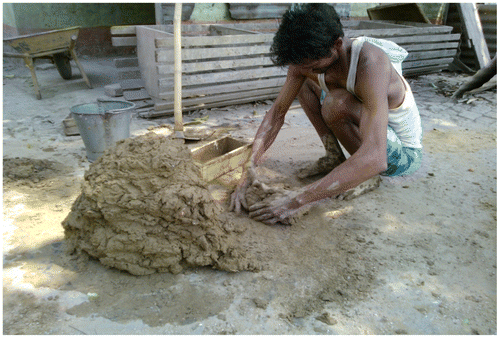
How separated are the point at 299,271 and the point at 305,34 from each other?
1228mm

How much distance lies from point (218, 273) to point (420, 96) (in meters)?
5.30

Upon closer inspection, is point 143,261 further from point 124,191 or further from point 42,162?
point 42,162

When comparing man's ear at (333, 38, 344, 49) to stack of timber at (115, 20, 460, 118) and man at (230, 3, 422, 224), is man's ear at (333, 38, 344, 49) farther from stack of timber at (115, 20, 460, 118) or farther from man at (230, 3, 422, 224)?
stack of timber at (115, 20, 460, 118)

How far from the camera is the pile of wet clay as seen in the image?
186cm

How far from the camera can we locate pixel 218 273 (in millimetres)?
1942

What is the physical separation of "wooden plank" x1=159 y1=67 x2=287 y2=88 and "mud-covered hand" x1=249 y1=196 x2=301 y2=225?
2.71m

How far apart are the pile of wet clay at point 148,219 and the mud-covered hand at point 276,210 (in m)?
0.36

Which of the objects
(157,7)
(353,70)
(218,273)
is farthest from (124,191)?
(157,7)

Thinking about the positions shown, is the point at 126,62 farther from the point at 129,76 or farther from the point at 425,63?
the point at 425,63

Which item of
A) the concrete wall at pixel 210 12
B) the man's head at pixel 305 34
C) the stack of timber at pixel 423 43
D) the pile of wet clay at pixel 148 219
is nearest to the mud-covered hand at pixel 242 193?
the pile of wet clay at pixel 148 219

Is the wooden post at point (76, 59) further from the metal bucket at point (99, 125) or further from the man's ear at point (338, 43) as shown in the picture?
the man's ear at point (338, 43)

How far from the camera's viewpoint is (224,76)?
4953 mm

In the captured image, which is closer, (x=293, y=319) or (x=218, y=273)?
(x=293, y=319)

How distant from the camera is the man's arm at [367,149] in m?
2.09
